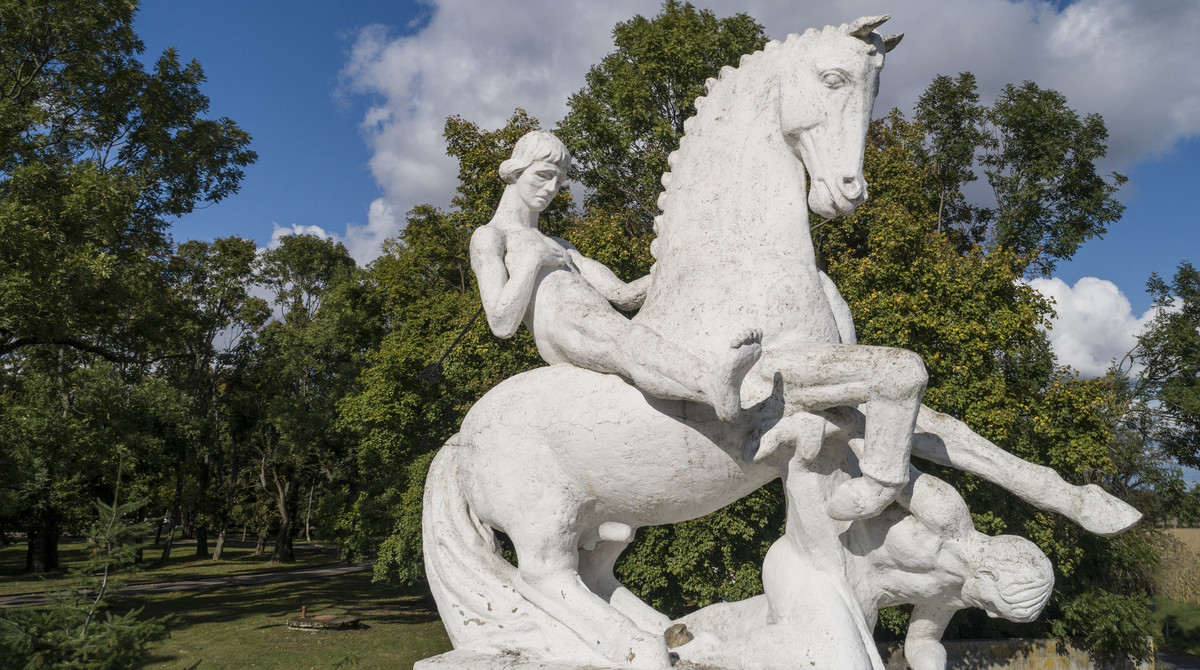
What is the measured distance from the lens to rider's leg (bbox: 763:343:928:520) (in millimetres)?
2904

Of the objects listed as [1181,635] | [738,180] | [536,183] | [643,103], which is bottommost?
[1181,635]

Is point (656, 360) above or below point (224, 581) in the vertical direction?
above

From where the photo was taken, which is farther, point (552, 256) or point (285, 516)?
point (285, 516)

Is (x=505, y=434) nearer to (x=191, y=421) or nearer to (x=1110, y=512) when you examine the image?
(x=1110, y=512)

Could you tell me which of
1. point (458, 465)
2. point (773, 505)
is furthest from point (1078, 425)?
point (458, 465)

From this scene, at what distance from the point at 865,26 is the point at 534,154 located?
1547mm

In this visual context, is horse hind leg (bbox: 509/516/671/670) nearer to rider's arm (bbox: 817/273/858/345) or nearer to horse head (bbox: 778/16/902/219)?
rider's arm (bbox: 817/273/858/345)

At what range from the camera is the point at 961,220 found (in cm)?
2211

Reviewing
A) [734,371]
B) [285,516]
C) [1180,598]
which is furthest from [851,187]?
[285,516]

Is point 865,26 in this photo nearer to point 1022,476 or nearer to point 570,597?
point 1022,476

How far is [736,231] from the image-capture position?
341 cm

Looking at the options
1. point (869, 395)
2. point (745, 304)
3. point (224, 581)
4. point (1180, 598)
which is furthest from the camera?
point (224, 581)

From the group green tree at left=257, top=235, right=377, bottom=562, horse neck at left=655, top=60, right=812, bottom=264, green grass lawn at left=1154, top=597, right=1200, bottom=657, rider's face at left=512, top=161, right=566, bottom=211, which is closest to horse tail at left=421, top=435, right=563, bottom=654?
rider's face at left=512, top=161, right=566, bottom=211

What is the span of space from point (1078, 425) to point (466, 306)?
11048 millimetres
